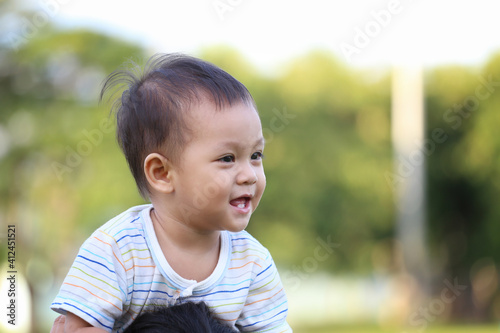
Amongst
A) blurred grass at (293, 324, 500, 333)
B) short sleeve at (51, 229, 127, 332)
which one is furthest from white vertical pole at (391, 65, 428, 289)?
short sleeve at (51, 229, 127, 332)

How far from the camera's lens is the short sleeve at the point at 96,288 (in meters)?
2.15

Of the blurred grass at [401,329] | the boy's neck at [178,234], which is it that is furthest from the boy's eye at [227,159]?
the blurred grass at [401,329]

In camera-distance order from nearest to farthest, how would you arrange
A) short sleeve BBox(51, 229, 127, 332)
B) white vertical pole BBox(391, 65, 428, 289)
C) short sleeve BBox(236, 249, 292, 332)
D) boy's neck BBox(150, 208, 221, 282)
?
short sleeve BBox(51, 229, 127, 332), boy's neck BBox(150, 208, 221, 282), short sleeve BBox(236, 249, 292, 332), white vertical pole BBox(391, 65, 428, 289)

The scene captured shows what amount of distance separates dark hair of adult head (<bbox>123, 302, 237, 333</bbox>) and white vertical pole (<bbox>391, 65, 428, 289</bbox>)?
20.8 meters

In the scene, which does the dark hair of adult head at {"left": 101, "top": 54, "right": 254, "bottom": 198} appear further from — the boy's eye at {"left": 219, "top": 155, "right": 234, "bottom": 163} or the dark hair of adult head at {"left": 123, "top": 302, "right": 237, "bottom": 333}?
the dark hair of adult head at {"left": 123, "top": 302, "right": 237, "bottom": 333}

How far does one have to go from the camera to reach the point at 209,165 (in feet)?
7.35

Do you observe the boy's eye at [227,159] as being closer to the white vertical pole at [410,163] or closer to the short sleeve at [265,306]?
the short sleeve at [265,306]

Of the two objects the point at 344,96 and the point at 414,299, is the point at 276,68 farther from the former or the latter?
the point at 414,299

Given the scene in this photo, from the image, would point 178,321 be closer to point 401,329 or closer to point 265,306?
point 265,306

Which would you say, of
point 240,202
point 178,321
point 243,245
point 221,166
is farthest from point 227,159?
point 178,321

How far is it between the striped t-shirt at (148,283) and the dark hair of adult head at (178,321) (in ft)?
0.30

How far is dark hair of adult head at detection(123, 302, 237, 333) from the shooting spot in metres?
2.01

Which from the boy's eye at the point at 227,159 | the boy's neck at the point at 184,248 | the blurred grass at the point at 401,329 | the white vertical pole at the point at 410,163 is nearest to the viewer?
the boy's eye at the point at 227,159

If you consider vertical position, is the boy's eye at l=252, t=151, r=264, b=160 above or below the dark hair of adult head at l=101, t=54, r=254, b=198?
below
